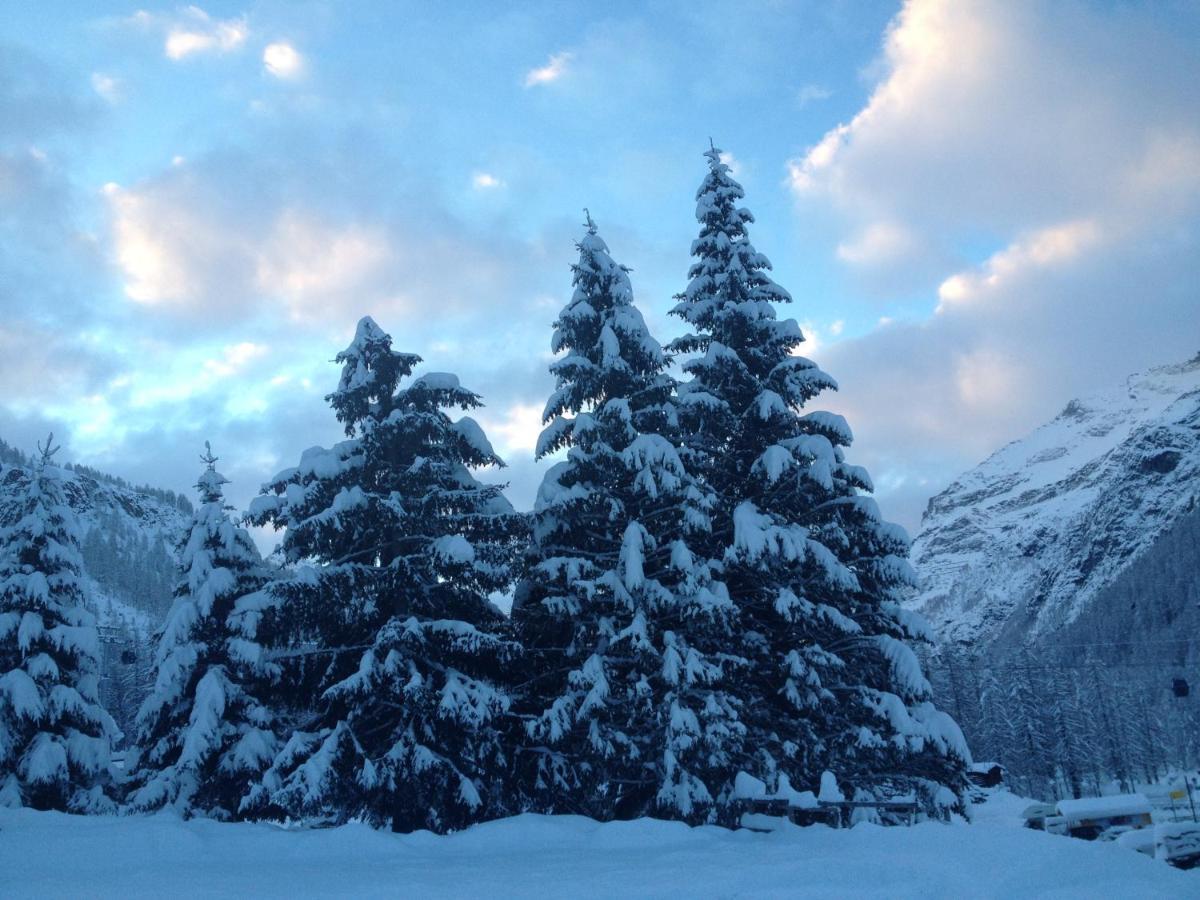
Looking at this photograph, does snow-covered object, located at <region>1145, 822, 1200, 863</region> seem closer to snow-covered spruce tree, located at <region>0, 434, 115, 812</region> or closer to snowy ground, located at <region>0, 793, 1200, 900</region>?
snowy ground, located at <region>0, 793, 1200, 900</region>

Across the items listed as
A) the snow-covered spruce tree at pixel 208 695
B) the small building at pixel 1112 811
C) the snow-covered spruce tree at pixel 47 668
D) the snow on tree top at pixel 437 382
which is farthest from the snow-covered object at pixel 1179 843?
the snow-covered spruce tree at pixel 47 668

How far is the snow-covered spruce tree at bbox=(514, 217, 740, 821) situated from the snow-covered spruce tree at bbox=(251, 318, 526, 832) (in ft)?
3.61

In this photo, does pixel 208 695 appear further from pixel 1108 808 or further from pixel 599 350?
pixel 1108 808

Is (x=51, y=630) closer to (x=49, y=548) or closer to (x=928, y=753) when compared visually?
(x=49, y=548)

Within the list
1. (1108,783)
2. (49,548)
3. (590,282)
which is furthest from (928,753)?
(1108,783)

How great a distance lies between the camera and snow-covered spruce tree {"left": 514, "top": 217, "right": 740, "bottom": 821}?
16.9 m

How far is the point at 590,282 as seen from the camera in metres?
20.9

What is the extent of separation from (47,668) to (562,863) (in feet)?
57.7

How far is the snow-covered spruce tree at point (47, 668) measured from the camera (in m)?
21.7

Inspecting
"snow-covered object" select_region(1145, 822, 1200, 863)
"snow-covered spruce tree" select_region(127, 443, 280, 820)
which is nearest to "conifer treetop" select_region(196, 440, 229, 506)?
"snow-covered spruce tree" select_region(127, 443, 280, 820)

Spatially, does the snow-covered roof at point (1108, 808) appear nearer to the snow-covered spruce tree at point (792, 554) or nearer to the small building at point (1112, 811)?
the small building at point (1112, 811)

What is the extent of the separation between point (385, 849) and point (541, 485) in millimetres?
8945

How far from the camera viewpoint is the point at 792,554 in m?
18.6

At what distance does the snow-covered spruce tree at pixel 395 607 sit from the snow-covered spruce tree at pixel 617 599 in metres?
1.10
